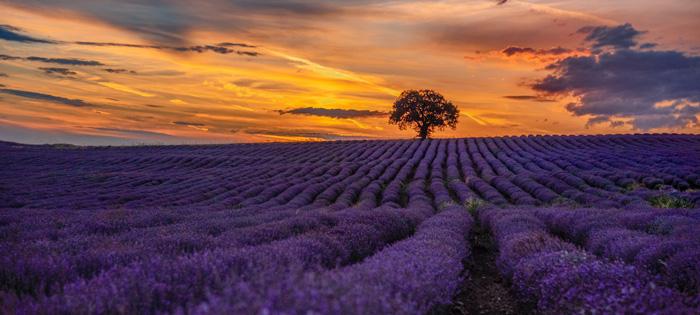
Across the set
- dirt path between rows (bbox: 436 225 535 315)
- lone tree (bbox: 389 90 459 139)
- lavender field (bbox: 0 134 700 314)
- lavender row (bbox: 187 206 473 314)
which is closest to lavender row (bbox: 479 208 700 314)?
lavender field (bbox: 0 134 700 314)

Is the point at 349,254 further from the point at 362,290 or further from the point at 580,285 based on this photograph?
the point at 362,290

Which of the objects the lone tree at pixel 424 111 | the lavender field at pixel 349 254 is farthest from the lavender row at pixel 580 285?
the lone tree at pixel 424 111

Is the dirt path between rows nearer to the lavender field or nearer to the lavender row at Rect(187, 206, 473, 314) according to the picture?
the lavender field

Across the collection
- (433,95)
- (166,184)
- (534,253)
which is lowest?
(166,184)

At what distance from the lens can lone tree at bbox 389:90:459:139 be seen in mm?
63469

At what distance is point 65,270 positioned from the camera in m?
4.35

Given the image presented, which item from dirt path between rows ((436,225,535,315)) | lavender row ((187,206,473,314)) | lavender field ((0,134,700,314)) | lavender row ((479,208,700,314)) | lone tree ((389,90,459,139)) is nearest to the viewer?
lavender row ((187,206,473,314))

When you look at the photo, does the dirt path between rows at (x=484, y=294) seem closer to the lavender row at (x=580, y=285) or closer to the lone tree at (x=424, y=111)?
the lavender row at (x=580, y=285)

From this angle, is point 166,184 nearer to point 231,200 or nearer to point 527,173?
point 231,200

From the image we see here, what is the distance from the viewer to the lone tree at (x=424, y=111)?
6347 cm

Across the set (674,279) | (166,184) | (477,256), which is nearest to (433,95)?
(166,184)

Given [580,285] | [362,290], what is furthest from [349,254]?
[362,290]

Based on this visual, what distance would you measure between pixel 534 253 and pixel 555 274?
158 centimetres

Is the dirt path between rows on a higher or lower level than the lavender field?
lower
